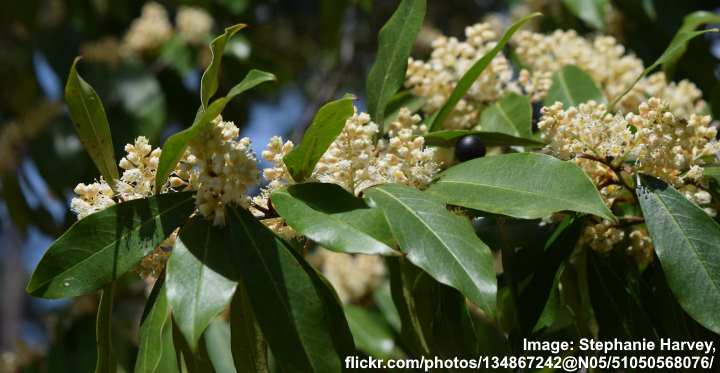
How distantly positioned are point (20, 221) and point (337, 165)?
8.06 ft

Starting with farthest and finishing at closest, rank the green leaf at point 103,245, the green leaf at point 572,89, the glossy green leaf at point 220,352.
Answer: the glossy green leaf at point 220,352, the green leaf at point 572,89, the green leaf at point 103,245

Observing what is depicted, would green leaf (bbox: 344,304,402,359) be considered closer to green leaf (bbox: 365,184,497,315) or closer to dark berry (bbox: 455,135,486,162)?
dark berry (bbox: 455,135,486,162)

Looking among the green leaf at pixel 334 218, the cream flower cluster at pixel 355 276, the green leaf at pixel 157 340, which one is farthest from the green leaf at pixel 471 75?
the cream flower cluster at pixel 355 276

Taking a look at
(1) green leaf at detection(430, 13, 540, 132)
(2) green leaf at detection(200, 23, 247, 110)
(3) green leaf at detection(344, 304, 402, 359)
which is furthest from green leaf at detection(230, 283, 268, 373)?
(3) green leaf at detection(344, 304, 402, 359)

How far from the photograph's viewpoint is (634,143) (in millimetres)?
1198

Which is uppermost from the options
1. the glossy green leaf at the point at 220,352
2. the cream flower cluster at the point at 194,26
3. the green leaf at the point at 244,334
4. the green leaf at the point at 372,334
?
the cream flower cluster at the point at 194,26

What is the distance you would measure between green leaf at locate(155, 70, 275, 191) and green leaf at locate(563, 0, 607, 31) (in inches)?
63.0

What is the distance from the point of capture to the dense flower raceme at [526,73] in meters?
1.72

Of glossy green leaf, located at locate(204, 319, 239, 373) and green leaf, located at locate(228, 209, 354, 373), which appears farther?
glossy green leaf, located at locate(204, 319, 239, 373)

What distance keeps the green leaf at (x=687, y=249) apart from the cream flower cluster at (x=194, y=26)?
259cm

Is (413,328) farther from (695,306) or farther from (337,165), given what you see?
(695,306)

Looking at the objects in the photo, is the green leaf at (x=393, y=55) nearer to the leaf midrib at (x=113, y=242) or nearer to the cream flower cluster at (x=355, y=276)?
the leaf midrib at (x=113, y=242)

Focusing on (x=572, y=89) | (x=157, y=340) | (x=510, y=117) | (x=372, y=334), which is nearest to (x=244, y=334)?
(x=157, y=340)

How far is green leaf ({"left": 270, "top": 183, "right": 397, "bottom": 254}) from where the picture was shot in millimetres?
1003
